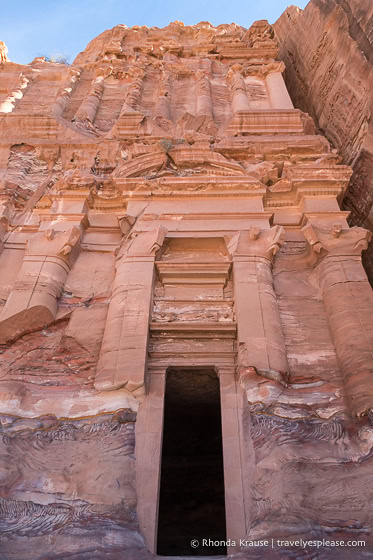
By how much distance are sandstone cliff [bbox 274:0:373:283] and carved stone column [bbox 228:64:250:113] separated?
219 cm

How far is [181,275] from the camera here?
25.8 feet

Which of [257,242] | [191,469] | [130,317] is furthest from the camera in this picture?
[191,469]

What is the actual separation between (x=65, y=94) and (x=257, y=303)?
12185 millimetres

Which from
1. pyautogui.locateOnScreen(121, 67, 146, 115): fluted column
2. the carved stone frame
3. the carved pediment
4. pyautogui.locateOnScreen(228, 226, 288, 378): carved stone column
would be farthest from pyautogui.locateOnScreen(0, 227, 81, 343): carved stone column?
pyautogui.locateOnScreen(121, 67, 146, 115): fluted column

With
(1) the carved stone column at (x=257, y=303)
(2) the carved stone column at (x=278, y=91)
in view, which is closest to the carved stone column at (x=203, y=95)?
(2) the carved stone column at (x=278, y=91)

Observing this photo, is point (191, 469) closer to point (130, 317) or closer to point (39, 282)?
point (130, 317)

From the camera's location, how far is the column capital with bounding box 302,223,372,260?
7.58 meters

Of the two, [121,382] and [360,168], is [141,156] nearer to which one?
[360,168]

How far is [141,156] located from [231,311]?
4.95m

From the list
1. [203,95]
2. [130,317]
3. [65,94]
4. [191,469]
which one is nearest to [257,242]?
[130,317]

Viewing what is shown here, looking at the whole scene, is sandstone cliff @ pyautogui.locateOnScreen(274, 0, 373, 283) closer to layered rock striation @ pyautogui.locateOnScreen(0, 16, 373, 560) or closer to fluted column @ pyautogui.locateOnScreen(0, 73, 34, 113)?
layered rock striation @ pyautogui.locateOnScreen(0, 16, 373, 560)

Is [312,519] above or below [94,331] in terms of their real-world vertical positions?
below

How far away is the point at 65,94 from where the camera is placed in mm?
15812

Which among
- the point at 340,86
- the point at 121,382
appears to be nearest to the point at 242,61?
the point at 340,86
